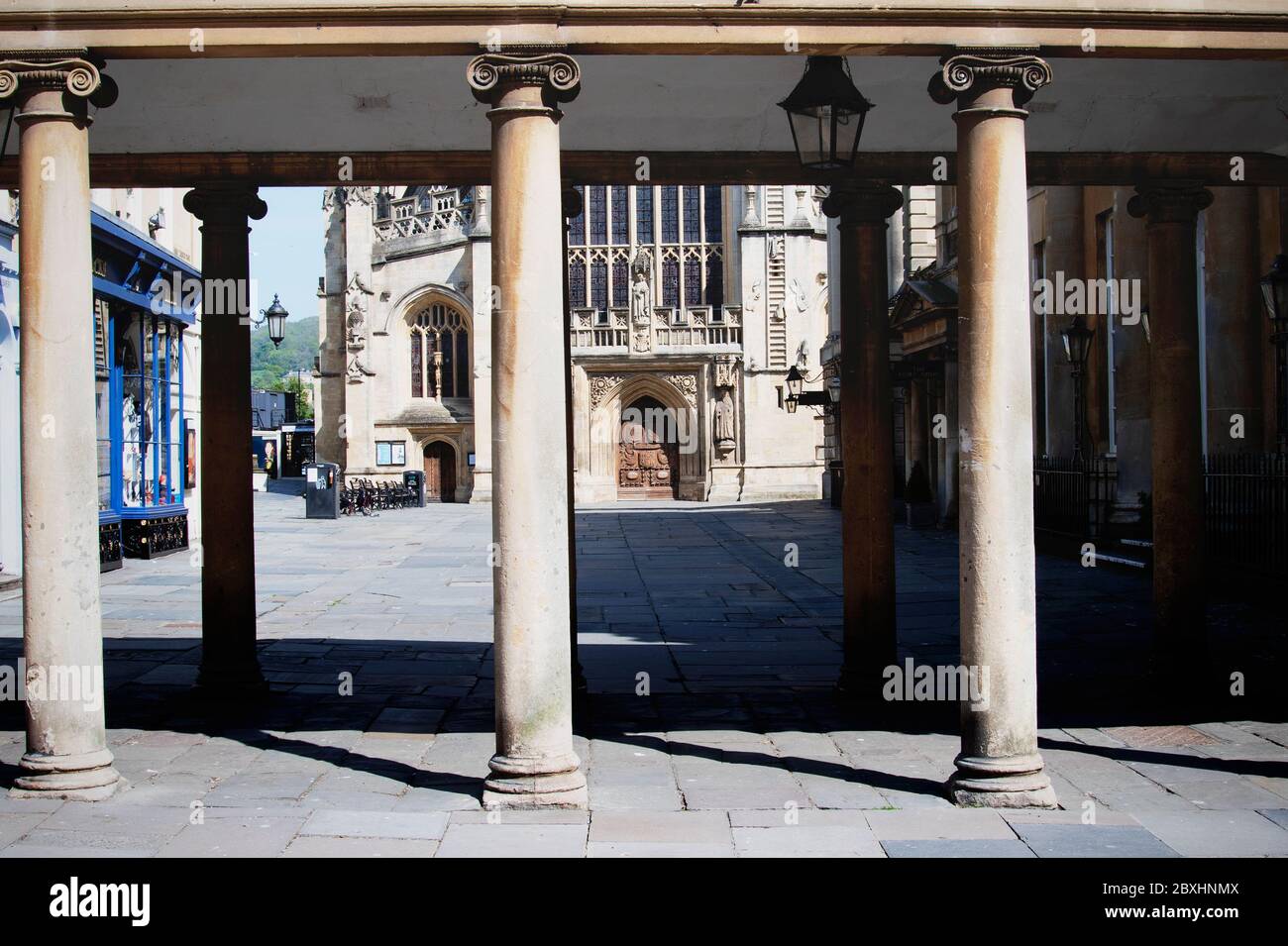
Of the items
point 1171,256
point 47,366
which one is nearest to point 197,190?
point 47,366

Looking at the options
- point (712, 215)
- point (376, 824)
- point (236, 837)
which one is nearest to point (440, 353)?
point (712, 215)

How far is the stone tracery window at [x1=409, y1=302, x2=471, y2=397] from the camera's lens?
48719 mm

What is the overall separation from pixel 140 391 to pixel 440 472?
2826 centimetres

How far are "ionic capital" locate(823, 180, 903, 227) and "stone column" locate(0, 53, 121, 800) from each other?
4.47 meters

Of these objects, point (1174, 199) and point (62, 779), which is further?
point (1174, 199)

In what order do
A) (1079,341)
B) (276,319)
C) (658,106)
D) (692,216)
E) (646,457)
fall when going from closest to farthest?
(658,106)
(1079,341)
(276,319)
(646,457)
(692,216)

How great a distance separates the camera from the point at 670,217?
164ft

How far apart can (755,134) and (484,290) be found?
128 ft

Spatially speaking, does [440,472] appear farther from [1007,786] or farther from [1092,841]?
[1092,841]

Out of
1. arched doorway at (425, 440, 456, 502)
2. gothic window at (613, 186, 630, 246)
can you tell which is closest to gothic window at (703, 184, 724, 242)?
gothic window at (613, 186, 630, 246)
